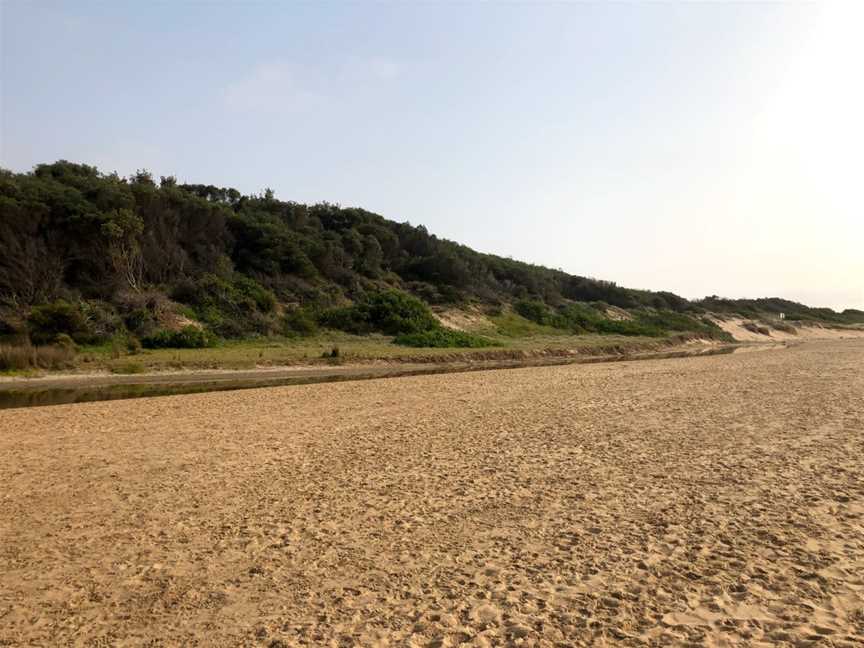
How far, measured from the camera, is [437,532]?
249 inches

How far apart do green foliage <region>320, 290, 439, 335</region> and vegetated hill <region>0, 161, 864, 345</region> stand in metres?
0.12

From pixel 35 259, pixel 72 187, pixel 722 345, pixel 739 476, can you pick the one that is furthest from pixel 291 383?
pixel 722 345

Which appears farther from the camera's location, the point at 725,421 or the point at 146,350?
the point at 146,350

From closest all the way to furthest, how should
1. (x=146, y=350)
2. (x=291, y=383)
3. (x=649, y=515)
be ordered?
1. (x=649, y=515)
2. (x=291, y=383)
3. (x=146, y=350)

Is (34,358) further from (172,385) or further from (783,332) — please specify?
(783,332)

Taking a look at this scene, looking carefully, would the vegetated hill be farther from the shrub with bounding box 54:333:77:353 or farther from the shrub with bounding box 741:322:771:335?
the shrub with bounding box 741:322:771:335

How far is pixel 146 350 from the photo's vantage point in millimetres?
27031

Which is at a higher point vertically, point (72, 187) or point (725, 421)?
point (72, 187)

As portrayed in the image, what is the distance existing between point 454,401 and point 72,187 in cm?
3207

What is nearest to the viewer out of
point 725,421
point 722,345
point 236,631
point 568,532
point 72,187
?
point 236,631

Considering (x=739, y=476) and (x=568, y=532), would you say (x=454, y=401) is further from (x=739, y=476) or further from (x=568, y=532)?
(x=568, y=532)

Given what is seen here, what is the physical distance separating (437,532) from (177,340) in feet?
83.8

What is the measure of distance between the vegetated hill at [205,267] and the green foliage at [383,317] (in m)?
0.12

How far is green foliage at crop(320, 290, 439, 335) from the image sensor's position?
37.2 metres
